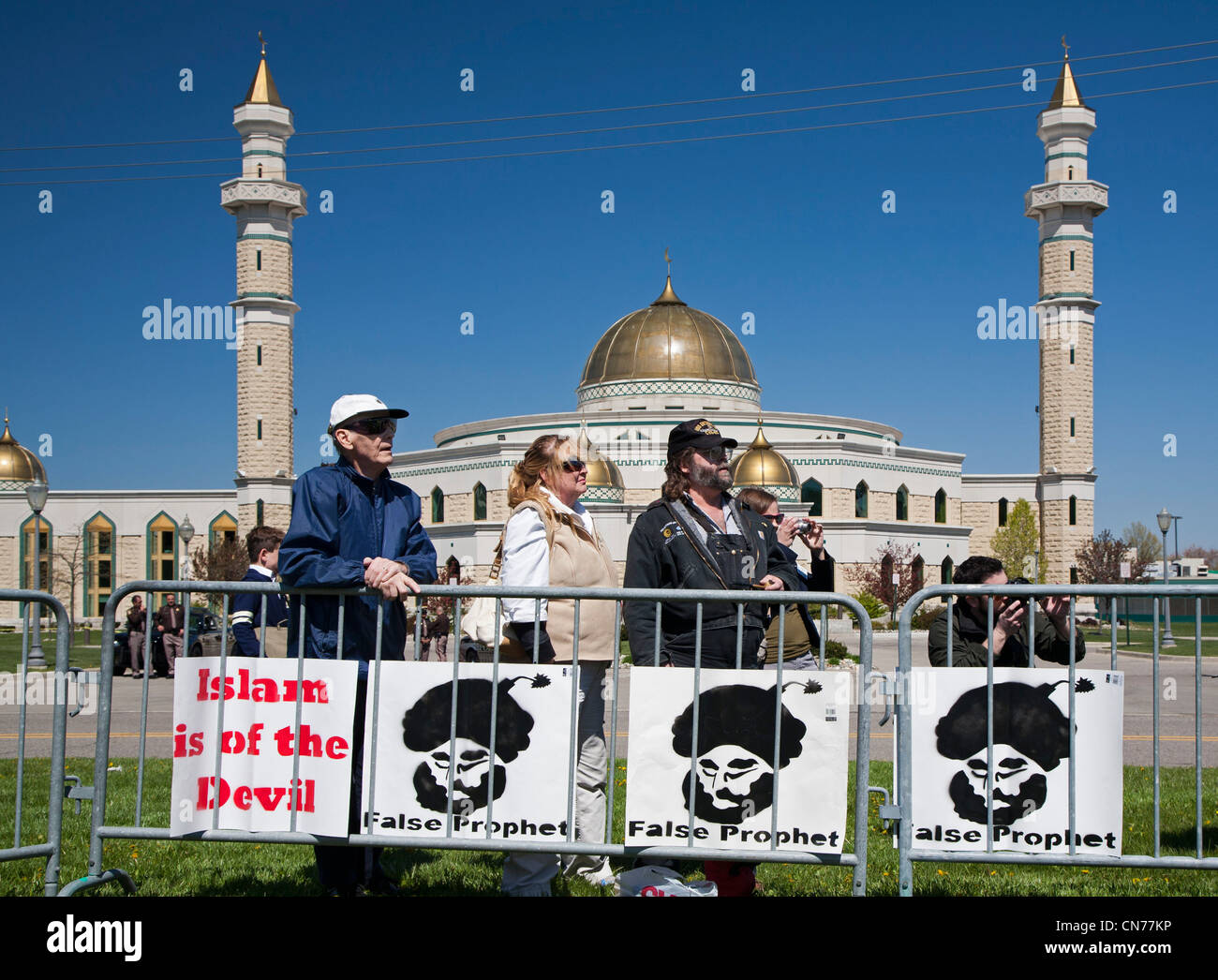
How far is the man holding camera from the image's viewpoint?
4.96 metres

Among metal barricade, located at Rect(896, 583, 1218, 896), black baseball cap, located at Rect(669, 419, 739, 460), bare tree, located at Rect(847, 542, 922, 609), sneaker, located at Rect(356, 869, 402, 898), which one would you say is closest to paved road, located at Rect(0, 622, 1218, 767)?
sneaker, located at Rect(356, 869, 402, 898)

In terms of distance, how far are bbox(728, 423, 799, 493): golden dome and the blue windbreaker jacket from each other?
41.1 metres

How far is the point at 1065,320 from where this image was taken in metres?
52.4

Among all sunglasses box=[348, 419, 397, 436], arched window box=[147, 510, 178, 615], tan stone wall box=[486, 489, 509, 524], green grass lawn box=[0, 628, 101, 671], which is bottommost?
green grass lawn box=[0, 628, 101, 671]

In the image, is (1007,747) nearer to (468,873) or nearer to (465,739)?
(465,739)

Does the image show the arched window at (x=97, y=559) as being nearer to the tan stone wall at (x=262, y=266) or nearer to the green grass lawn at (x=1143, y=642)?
the tan stone wall at (x=262, y=266)

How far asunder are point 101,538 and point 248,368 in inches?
685

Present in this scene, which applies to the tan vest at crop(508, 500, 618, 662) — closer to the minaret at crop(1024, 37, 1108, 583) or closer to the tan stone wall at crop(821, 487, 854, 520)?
the tan stone wall at crop(821, 487, 854, 520)

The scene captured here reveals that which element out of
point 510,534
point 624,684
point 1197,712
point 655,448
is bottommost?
point 624,684

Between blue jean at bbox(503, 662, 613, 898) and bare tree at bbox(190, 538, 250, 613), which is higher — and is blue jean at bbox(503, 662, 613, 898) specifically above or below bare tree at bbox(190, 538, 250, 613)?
below

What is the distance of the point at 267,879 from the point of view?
505 cm
